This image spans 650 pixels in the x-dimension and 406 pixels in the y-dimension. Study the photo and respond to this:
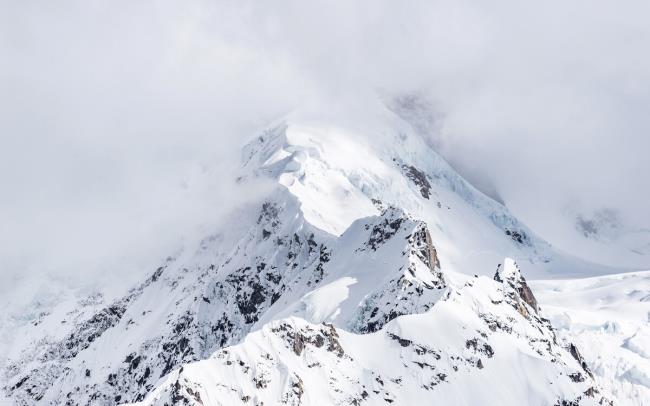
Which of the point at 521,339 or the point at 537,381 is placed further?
the point at 521,339

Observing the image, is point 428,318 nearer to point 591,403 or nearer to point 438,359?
point 438,359

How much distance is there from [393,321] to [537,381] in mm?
31103

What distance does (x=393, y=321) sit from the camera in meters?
197

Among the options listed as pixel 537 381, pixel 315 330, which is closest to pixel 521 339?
pixel 537 381

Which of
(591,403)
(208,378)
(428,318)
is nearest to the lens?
(208,378)

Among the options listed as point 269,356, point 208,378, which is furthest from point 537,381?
point 208,378

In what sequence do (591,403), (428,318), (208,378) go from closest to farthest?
(208,378)
(591,403)
(428,318)

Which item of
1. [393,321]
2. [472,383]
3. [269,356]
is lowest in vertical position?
[472,383]

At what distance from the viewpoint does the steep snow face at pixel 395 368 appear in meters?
174

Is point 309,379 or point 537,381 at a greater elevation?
point 309,379

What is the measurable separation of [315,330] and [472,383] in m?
32.2

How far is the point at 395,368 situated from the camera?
186 meters

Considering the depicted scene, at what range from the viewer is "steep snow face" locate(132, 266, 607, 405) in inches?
6836

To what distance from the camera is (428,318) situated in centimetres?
19588
